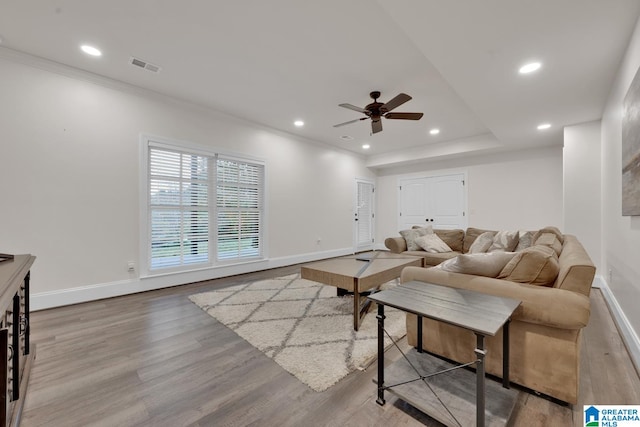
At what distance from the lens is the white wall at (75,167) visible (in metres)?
2.85

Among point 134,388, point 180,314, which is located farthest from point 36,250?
point 134,388

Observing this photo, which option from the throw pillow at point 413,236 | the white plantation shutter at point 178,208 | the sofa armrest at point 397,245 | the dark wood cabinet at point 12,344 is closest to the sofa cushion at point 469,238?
the throw pillow at point 413,236

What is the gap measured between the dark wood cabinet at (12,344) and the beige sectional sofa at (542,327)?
2.19 meters

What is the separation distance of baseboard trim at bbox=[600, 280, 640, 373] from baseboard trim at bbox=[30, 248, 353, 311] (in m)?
4.55

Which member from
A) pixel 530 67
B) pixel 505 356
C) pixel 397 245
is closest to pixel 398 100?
pixel 530 67

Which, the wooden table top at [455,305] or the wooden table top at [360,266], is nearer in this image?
the wooden table top at [455,305]

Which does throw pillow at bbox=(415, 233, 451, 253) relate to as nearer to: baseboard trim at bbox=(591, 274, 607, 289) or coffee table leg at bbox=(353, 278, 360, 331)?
baseboard trim at bbox=(591, 274, 607, 289)

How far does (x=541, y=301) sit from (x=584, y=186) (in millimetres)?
3884

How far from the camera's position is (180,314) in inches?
112

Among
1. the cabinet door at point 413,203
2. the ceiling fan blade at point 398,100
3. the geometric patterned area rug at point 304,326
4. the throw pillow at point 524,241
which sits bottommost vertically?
the geometric patterned area rug at point 304,326

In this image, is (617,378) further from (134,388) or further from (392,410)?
(134,388)

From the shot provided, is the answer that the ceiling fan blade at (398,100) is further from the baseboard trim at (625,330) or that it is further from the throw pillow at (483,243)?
the baseboard trim at (625,330)

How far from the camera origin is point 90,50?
2783mm

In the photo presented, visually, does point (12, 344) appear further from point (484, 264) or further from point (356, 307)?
point (484, 264)
